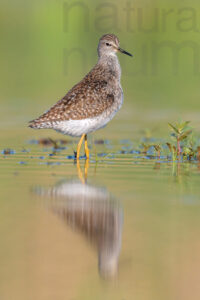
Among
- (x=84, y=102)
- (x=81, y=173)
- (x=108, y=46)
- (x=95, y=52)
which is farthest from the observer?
(x=95, y=52)

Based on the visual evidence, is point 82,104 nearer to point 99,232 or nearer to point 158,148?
point 158,148

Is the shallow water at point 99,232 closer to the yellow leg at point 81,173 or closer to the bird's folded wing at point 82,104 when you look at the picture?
the yellow leg at point 81,173

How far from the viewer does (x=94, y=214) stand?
23.3ft

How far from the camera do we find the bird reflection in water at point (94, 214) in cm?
592

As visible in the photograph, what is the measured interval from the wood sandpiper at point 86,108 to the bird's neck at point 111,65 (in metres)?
0.09

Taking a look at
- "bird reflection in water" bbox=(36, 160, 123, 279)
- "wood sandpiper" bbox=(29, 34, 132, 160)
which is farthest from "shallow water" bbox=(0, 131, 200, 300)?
"wood sandpiper" bbox=(29, 34, 132, 160)

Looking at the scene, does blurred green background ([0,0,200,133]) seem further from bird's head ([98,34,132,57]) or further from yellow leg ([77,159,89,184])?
yellow leg ([77,159,89,184])

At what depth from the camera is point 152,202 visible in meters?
7.73

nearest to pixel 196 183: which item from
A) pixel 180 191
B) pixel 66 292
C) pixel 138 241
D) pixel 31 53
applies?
pixel 180 191

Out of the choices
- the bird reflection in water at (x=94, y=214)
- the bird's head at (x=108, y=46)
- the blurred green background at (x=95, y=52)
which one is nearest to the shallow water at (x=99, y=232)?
the bird reflection in water at (x=94, y=214)

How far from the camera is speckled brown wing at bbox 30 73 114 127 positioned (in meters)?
10.9

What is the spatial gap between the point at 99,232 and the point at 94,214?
563mm

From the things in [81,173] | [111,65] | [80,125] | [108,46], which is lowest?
[81,173]

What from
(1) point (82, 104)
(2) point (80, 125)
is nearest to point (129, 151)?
(2) point (80, 125)
